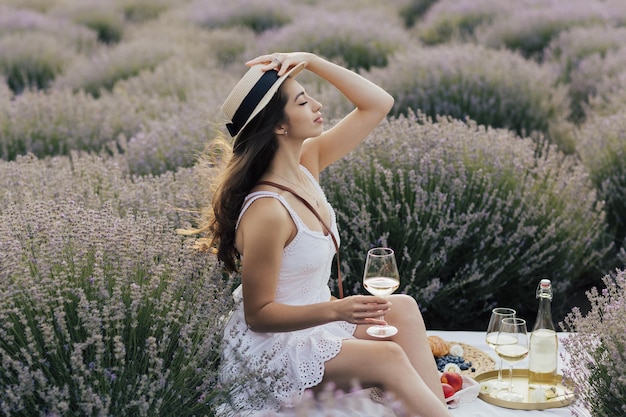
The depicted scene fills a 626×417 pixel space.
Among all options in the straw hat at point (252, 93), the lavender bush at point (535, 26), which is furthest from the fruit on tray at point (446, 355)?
the lavender bush at point (535, 26)

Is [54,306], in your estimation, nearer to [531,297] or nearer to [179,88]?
[531,297]

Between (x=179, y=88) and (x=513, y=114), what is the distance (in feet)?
9.37

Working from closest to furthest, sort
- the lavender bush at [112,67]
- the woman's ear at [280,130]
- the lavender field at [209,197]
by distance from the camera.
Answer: the lavender field at [209,197] < the woman's ear at [280,130] < the lavender bush at [112,67]

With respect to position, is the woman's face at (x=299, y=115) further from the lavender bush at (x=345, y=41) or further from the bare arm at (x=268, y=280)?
the lavender bush at (x=345, y=41)

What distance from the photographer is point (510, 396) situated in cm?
331

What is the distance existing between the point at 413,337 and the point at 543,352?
1.97 feet

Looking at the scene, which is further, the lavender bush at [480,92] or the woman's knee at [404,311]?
the lavender bush at [480,92]

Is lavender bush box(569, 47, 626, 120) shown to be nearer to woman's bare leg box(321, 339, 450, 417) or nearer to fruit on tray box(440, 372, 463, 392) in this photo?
fruit on tray box(440, 372, 463, 392)

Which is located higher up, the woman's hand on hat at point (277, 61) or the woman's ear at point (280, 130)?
the woman's hand on hat at point (277, 61)

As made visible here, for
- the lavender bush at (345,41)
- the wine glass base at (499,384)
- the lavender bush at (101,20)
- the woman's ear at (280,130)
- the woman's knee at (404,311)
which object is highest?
the woman's ear at (280,130)

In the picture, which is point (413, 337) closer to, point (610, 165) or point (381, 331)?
point (381, 331)

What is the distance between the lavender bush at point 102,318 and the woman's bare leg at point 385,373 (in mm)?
408

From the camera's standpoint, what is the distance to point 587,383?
2.97m

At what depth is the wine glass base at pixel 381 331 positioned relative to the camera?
290 cm
